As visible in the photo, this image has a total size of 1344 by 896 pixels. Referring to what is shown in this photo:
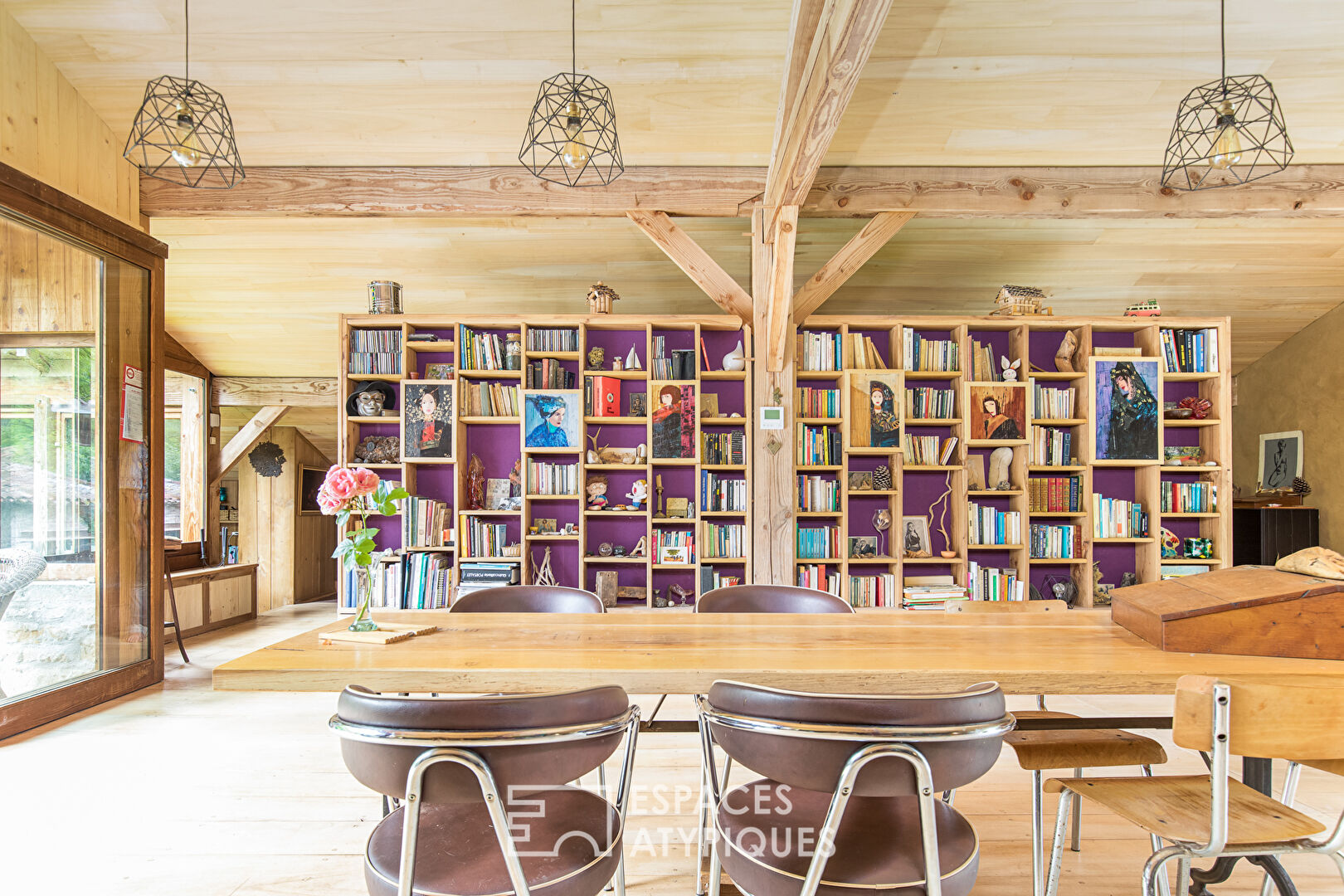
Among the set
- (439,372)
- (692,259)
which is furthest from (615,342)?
(439,372)

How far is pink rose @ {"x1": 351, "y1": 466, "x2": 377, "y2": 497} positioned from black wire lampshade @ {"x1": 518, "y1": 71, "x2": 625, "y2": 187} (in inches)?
50.7

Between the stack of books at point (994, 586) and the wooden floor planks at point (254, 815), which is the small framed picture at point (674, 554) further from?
the stack of books at point (994, 586)

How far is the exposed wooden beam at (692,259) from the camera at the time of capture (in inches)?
170

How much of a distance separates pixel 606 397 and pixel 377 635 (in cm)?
323

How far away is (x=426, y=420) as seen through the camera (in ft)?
16.0

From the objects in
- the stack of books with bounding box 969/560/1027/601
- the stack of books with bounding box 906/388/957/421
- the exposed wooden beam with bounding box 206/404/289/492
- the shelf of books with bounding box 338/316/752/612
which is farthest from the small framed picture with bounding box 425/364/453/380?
the stack of books with bounding box 969/560/1027/601

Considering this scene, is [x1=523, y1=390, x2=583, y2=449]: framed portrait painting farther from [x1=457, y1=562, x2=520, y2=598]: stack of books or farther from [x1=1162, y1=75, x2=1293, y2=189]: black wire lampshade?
[x1=1162, y1=75, x2=1293, y2=189]: black wire lampshade

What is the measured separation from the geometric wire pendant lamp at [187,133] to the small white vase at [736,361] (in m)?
2.84

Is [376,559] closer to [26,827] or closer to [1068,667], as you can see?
[26,827]

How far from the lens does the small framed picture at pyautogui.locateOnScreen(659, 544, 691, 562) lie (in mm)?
4797

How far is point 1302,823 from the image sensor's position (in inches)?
55.7

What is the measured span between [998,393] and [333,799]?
437 centimetres

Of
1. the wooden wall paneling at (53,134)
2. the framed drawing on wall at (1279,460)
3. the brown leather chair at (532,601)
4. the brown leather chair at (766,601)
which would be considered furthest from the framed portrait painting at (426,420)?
the framed drawing on wall at (1279,460)

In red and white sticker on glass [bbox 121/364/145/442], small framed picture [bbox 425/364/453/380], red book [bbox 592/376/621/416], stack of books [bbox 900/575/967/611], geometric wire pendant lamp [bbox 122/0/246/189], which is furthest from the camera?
small framed picture [bbox 425/364/453/380]
